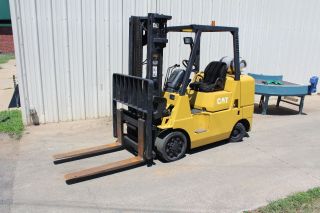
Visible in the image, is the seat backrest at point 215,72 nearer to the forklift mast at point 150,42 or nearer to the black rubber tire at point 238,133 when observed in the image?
the black rubber tire at point 238,133

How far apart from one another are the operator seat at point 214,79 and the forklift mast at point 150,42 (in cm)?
104

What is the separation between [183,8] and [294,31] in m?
5.52

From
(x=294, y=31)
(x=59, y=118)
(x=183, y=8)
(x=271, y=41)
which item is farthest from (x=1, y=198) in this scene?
(x=294, y=31)

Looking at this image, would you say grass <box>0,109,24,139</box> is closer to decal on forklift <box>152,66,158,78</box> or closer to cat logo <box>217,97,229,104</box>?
decal on forklift <box>152,66,158,78</box>

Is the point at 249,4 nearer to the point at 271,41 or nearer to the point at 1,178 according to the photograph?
the point at 271,41

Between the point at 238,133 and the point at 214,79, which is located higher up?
the point at 214,79

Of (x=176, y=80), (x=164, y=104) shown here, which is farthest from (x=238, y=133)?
(x=164, y=104)

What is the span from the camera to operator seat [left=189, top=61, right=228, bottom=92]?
637cm

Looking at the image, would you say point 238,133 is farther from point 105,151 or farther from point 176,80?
point 105,151

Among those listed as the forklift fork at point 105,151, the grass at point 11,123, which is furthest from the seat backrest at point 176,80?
the grass at point 11,123

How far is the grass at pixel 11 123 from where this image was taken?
727 centimetres

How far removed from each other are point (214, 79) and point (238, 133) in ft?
4.78

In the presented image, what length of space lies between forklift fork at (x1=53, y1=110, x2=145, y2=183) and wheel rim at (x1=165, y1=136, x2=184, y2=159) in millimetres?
519

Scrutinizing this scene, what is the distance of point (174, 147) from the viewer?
5770 mm
